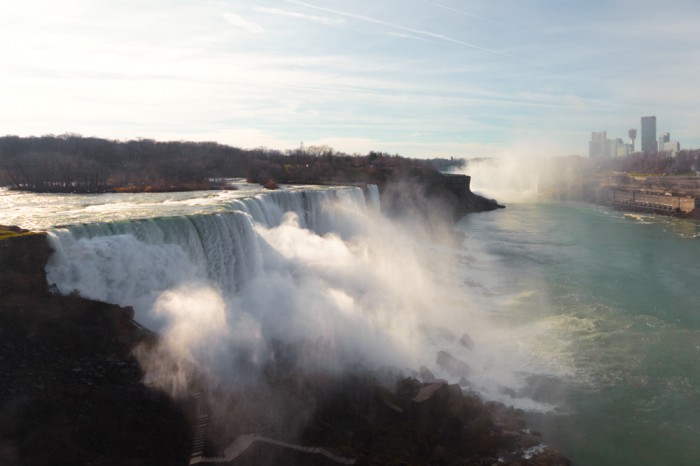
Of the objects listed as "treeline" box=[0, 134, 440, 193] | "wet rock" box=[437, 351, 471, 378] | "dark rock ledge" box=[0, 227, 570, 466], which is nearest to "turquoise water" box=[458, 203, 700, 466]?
"dark rock ledge" box=[0, 227, 570, 466]

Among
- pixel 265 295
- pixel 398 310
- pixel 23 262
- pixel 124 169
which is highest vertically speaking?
pixel 124 169

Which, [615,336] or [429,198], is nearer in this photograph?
[615,336]

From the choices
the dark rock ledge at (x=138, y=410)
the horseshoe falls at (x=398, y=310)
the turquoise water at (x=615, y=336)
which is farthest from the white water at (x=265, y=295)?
the turquoise water at (x=615, y=336)

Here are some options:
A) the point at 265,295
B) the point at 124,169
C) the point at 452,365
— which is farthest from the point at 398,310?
the point at 124,169

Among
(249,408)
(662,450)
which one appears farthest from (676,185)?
(249,408)

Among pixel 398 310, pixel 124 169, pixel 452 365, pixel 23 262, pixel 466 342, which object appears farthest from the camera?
pixel 124 169

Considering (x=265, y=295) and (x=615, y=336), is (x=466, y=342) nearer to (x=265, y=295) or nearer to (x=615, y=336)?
(x=615, y=336)
